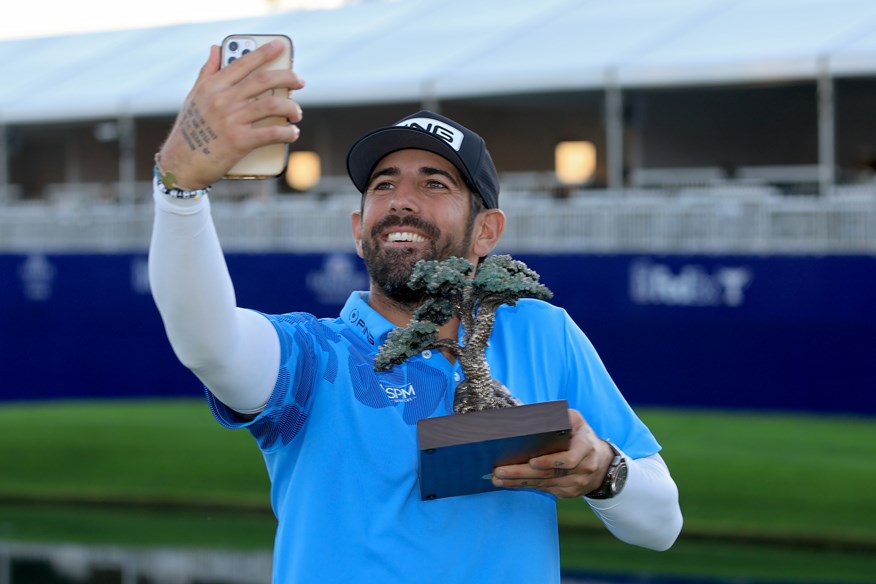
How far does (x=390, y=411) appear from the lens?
2689 mm

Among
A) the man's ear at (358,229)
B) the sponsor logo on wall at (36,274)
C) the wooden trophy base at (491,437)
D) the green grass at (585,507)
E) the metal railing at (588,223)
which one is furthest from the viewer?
the sponsor logo on wall at (36,274)

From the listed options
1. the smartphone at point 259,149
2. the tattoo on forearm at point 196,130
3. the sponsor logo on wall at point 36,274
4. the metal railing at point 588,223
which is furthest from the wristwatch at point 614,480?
the sponsor logo on wall at point 36,274

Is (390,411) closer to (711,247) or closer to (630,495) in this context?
(630,495)

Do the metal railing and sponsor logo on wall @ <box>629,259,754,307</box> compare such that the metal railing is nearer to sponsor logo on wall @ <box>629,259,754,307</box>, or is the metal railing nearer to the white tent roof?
sponsor logo on wall @ <box>629,259,754,307</box>

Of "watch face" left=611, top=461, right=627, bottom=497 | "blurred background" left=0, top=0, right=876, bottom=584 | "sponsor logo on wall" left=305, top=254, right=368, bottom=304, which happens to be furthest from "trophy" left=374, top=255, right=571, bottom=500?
"sponsor logo on wall" left=305, top=254, right=368, bottom=304

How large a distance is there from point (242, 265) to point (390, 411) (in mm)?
14849

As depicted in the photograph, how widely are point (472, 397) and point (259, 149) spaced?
0.62m

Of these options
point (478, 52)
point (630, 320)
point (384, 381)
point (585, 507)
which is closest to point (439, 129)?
point (384, 381)

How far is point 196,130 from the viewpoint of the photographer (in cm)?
225

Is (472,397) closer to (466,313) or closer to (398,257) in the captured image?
(466,313)

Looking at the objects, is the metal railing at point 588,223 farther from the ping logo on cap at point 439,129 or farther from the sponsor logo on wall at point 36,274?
the ping logo on cap at point 439,129

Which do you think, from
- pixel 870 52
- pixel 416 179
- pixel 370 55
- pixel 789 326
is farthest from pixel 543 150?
pixel 416 179

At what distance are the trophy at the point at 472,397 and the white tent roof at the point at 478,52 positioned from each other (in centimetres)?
1489

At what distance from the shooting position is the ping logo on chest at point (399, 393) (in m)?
2.71
